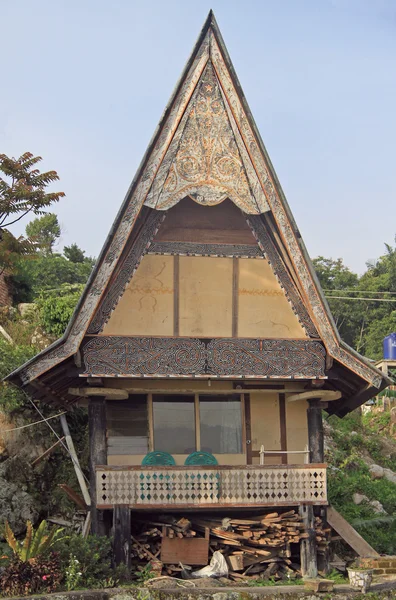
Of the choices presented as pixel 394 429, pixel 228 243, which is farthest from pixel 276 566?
pixel 394 429

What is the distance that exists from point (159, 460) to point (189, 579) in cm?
279

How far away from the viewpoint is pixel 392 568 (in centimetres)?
1905

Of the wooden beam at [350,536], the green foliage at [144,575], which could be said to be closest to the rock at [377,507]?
the wooden beam at [350,536]

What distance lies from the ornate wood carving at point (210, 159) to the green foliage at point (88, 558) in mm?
7665

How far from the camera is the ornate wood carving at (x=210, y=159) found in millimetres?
19141

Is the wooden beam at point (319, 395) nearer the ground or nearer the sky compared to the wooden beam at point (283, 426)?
nearer the sky

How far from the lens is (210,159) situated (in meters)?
19.4

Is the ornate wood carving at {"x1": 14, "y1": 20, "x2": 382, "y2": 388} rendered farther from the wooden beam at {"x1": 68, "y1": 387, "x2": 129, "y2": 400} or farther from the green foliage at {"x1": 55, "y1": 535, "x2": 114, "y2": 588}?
the green foliage at {"x1": 55, "y1": 535, "x2": 114, "y2": 588}

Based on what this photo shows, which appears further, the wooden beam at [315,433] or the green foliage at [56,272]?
the green foliage at [56,272]

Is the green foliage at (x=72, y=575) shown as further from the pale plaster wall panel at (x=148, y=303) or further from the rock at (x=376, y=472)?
the rock at (x=376, y=472)

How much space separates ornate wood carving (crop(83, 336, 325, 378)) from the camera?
18656 millimetres

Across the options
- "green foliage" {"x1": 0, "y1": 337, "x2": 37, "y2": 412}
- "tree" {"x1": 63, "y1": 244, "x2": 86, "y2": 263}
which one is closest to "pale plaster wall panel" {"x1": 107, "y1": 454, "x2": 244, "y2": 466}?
"green foliage" {"x1": 0, "y1": 337, "x2": 37, "y2": 412}

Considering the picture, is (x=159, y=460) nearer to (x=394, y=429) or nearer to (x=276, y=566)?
(x=276, y=566)

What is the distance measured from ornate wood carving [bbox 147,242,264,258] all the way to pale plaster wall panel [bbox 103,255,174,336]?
19 centimetres
